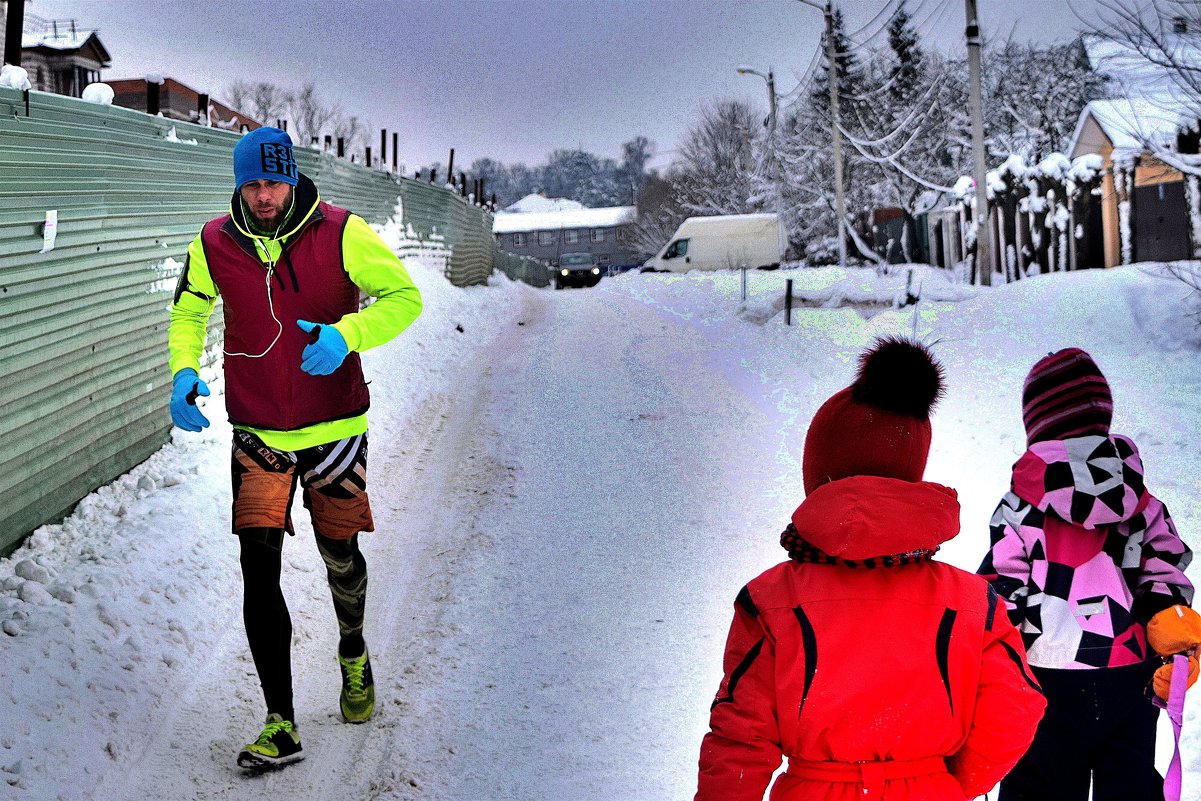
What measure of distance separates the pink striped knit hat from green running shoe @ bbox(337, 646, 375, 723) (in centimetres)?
268

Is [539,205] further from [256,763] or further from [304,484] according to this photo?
[256,763]

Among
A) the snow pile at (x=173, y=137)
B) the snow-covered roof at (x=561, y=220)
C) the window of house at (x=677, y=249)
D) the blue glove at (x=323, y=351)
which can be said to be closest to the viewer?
the blue glove at (x=323, y=351)

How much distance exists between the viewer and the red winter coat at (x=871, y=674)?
2.20 metres

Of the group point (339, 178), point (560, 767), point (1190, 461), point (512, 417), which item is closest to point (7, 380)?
point (560, 767)

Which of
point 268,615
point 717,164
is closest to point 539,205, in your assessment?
point 717,164

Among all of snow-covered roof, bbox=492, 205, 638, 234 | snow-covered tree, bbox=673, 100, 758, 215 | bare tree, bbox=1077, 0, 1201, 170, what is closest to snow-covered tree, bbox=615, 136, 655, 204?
snow-covered roof, bbox=492, 205, 638, 234

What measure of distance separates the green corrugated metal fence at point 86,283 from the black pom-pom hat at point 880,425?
4.07m

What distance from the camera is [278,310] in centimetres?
403

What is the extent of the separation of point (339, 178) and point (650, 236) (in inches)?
2627

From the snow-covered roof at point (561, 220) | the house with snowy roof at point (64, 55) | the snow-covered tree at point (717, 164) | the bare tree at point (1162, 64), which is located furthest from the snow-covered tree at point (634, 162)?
the bare tree at point (1162, 64)

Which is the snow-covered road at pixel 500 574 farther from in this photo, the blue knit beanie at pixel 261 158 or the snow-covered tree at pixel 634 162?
the snow-covered tree at pixel 634 162

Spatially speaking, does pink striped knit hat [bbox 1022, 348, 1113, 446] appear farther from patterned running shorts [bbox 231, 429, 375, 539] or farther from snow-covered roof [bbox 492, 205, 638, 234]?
snow-covered roof [bbox 492, 205, 638, 234]

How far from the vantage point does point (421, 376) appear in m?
12.4

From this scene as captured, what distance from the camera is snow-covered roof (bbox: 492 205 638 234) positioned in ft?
356
